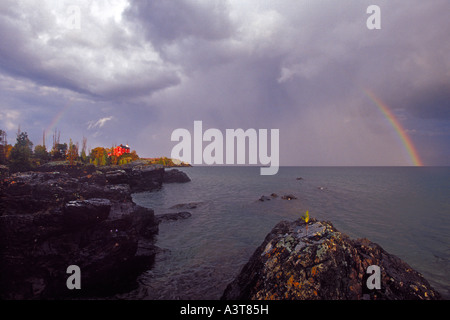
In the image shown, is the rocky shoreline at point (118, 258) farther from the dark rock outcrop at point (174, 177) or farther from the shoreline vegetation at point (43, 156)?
the dark rock outcrop at point (174, 177)

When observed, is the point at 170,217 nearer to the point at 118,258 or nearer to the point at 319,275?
the point at 118,258

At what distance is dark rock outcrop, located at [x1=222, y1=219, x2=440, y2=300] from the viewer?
5.79 m

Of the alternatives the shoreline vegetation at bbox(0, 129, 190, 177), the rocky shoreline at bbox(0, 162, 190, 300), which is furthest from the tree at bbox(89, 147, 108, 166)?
the rocky shoreline at bbox(0, 162, 190, 300)

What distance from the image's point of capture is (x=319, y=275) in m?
5.93

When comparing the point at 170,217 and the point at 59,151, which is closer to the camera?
the point at 170,217

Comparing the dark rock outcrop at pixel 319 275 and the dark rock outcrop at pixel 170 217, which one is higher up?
the dark rock outcrop at pixel 319 275

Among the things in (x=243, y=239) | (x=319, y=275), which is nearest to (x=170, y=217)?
(x=243, y=239)

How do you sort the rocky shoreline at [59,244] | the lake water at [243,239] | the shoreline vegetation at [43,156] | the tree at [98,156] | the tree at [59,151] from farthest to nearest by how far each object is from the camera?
the tree at [98,156], the tree at [59,151], the shoreline vegetation at [43,156], the lake water at [243,239], the rocky shoreline at [59,244]

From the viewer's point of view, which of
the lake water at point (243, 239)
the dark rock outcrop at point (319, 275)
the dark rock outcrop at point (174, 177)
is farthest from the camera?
the dark rock outcrop at point (174, 177)

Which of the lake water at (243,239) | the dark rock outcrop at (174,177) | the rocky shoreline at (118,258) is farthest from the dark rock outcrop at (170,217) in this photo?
the dark rock outcrop at (174,177)

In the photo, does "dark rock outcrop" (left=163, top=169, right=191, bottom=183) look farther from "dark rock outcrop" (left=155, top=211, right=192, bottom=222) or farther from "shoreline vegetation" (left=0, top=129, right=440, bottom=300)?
"shoreline vegetation" (left=0, top=129, right=440, bottom=300)

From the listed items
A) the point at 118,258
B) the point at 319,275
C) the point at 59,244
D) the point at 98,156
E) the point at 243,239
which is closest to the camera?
the point at 319,275

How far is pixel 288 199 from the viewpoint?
36.6 metres

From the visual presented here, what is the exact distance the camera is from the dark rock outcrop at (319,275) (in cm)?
579
